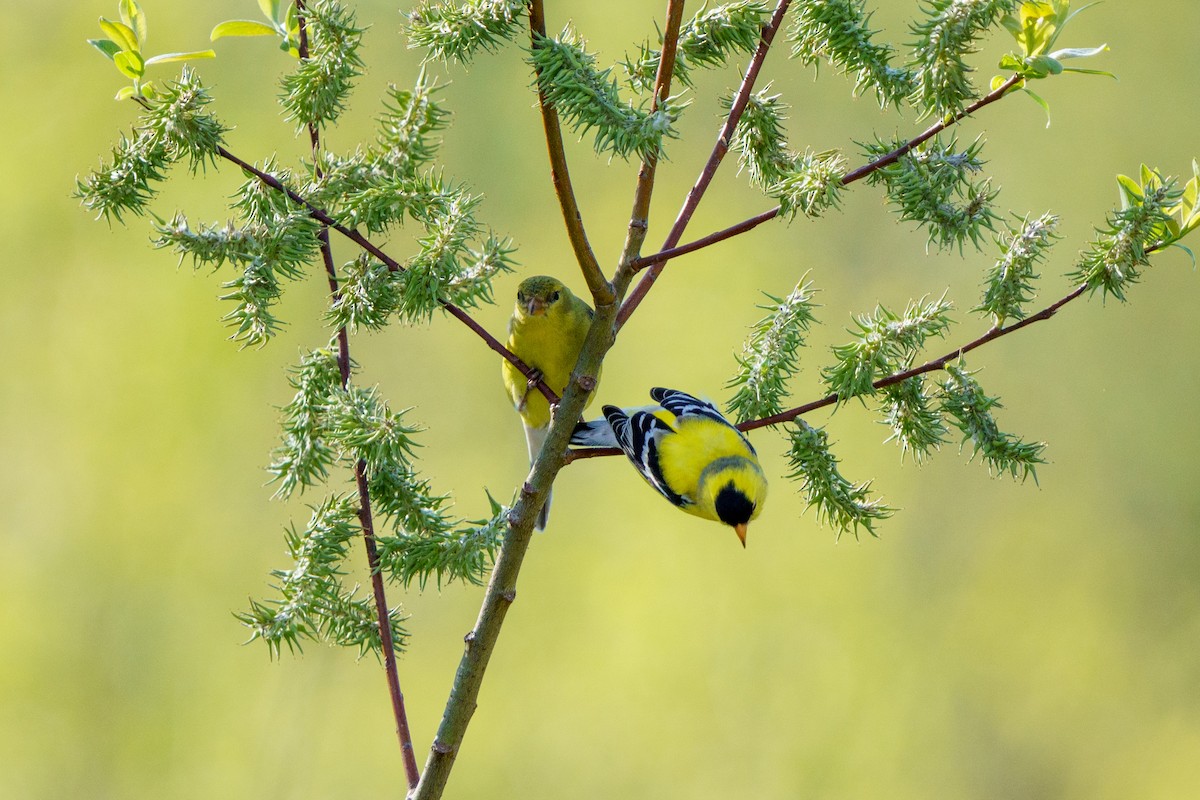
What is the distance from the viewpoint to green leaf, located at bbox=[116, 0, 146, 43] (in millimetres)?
975

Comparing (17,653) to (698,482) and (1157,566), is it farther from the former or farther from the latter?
(1157,566)

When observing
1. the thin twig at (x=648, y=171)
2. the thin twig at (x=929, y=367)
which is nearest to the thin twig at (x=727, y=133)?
the thin twig at (x=648, y=171)

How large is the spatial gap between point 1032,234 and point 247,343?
0.75m

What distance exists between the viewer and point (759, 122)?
45.2 inches

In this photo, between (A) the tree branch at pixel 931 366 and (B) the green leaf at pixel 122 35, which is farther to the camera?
(A) the tree branch at pixel 931 366

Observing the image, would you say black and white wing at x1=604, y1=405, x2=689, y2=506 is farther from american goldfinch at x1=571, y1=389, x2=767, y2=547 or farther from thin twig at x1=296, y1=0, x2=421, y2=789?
thin twig at x1=296, y1=0, x2=421, y2=789

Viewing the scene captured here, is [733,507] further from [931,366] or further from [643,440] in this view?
[931,366]

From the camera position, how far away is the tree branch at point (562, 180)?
941 mm

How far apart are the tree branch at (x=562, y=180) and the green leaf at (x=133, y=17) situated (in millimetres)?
351

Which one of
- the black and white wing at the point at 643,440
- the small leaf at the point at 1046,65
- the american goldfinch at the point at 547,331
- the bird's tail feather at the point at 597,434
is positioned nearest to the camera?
the small leaf at the point at 1046,65

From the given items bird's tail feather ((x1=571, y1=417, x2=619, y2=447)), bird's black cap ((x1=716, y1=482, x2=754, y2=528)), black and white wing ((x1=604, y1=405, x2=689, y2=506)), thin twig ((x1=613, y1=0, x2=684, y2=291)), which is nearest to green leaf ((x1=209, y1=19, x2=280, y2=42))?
thin twig ((x1=613, y1=0, x2=684, y2=291))

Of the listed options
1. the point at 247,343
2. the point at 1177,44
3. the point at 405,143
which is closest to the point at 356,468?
the point at 247,343

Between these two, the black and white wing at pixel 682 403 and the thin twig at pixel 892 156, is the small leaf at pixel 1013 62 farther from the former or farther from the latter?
the black and white wing at pixel 682 403

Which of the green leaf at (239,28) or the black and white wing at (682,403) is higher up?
the black and white wing at (682,403)
